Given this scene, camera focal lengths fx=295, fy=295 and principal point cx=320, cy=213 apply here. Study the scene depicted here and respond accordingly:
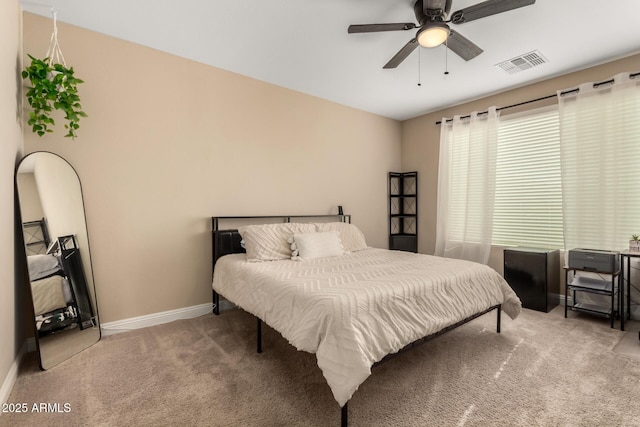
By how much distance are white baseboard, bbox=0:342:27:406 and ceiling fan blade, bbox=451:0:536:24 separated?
11.6ft

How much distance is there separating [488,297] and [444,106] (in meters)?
3.13

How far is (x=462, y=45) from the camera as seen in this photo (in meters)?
2.25

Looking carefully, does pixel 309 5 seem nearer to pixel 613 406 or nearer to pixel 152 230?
pixel 152 230

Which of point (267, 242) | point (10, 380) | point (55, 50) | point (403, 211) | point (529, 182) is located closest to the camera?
point (10, 380)

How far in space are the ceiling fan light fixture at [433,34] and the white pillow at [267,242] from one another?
2.07 metres

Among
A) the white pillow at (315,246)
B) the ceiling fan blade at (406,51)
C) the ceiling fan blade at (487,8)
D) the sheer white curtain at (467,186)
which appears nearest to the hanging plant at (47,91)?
the white pillow at (315,246)

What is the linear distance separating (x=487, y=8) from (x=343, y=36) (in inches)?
45.7

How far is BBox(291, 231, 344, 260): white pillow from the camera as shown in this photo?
2.95 metres

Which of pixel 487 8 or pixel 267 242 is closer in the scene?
pixel 487 8

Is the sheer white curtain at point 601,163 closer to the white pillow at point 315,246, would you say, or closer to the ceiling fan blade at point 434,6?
the ceiling fan blade at point 434,6

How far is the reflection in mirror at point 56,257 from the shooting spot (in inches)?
82.4

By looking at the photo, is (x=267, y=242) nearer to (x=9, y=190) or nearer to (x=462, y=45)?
(x=9, y=190)

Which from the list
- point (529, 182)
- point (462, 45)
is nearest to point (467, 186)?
point (529, 182)

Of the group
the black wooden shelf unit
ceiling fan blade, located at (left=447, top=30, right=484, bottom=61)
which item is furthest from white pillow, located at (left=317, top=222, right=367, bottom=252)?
ceiling fan blade, located at (left=447, top=30, right=484, bottom=61)
